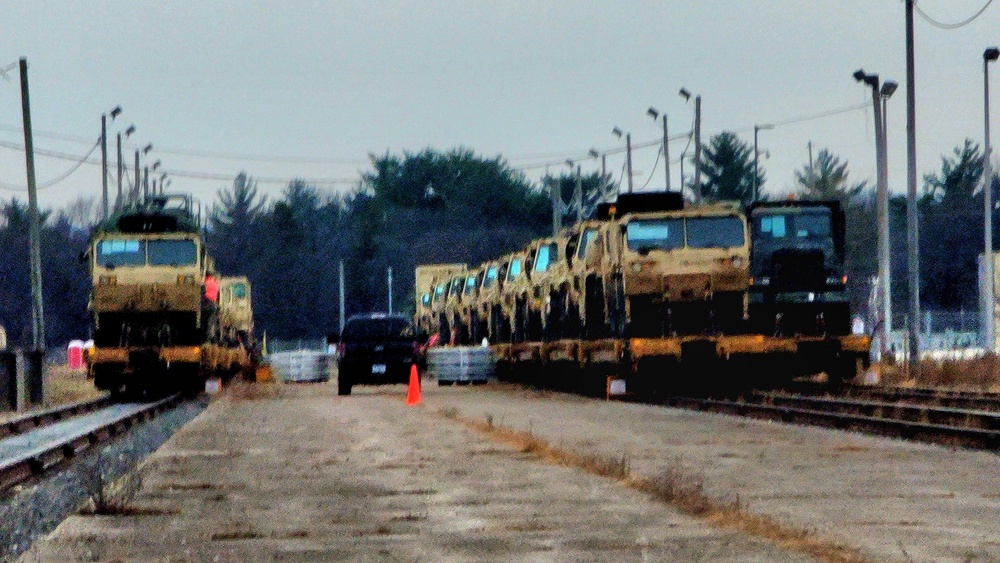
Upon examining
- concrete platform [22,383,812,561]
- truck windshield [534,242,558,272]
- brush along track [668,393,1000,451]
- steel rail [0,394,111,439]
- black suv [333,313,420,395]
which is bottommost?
steel rail [0,394,111,439]

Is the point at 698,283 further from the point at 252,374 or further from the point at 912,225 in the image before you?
the point at 252,374

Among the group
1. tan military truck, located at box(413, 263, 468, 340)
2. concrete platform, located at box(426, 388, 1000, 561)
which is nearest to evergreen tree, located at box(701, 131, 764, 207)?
tan military truck, located at box(413, 263, 468, 340)

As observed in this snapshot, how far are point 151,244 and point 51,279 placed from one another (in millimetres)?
79944

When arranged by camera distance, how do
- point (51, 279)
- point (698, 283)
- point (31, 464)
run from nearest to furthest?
point (31, 464)
point (698, 283)
point (51, 279)

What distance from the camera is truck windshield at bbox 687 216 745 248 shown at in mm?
33312

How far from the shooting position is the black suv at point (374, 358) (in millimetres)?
41281

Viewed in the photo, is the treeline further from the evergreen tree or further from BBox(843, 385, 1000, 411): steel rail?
BBox(843, 385, 1000, 411): steel rail

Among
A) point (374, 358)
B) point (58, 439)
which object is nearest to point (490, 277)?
point (374, 358)

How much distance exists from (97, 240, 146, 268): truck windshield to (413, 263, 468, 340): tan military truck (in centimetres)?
2755

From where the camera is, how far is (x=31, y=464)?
19406mm

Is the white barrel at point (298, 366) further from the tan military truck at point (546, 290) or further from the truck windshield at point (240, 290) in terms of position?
the truck windshield at point (240, 290)

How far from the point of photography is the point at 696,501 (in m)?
12.7

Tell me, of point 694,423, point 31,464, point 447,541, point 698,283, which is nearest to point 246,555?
point 447,541

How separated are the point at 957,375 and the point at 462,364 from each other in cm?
1390
